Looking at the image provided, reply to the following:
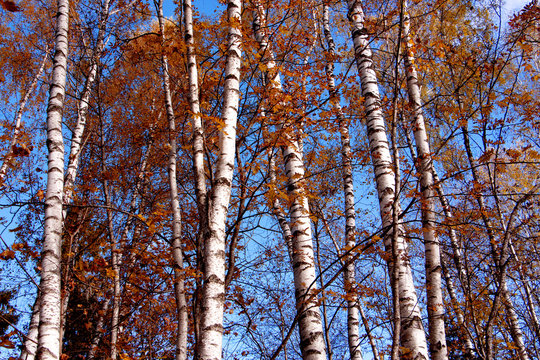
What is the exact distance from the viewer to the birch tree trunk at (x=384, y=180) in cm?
316

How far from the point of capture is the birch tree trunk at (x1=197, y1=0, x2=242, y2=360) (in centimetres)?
207

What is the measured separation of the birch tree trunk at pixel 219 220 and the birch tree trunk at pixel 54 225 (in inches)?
58.7

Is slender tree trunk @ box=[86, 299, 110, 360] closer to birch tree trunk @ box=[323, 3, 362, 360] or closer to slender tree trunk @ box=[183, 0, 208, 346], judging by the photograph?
slender tree trunk @ box=[183, 0, 208, 346]

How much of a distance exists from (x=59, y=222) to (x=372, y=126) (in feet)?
11.9

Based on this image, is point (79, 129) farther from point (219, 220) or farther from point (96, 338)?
point (219, 220)

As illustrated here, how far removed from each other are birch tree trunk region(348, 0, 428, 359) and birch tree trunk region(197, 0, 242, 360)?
1.13 metres

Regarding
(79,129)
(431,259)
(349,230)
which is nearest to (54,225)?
(79,129)

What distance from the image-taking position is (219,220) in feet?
8.03

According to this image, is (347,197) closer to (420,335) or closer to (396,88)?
(420,335)

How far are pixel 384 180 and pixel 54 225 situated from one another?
3.38 m

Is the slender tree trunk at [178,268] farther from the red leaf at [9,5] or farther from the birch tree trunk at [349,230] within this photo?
the red leaf at [9,5]

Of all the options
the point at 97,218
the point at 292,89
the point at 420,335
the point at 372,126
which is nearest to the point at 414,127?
the point at 372,126

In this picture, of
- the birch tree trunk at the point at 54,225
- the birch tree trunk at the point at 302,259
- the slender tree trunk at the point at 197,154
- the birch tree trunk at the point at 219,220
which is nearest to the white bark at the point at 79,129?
the birch tree trunk at the point at 54,225

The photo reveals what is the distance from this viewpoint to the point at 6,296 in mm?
9805
